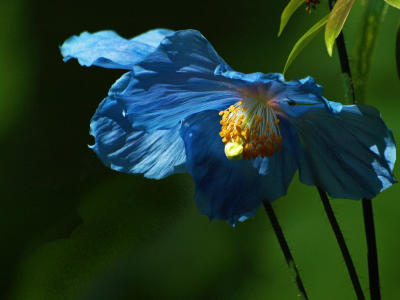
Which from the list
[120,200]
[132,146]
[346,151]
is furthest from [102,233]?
Result: [346,151]

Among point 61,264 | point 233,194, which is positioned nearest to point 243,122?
point 233,194

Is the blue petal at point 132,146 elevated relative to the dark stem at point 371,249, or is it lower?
elevated

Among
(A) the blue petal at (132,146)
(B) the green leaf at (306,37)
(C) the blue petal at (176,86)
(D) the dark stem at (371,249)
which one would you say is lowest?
(D) the dark stem at (371,249)

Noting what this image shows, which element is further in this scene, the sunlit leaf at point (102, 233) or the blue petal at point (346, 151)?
the sunlit leaf at point (102, 233)

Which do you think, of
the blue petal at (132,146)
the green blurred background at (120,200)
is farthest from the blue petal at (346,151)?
the green blurred background at (120,200)

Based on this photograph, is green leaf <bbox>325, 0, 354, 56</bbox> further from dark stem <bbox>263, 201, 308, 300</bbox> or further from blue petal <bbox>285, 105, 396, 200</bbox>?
dark stem <bbox>263, 201, 308, 300</bbox>

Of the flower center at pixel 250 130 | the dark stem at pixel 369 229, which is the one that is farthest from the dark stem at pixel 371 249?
the flower center at pixel 250 130

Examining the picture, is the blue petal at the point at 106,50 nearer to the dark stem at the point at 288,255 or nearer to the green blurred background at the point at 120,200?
the dark stem at the point at 288,255
